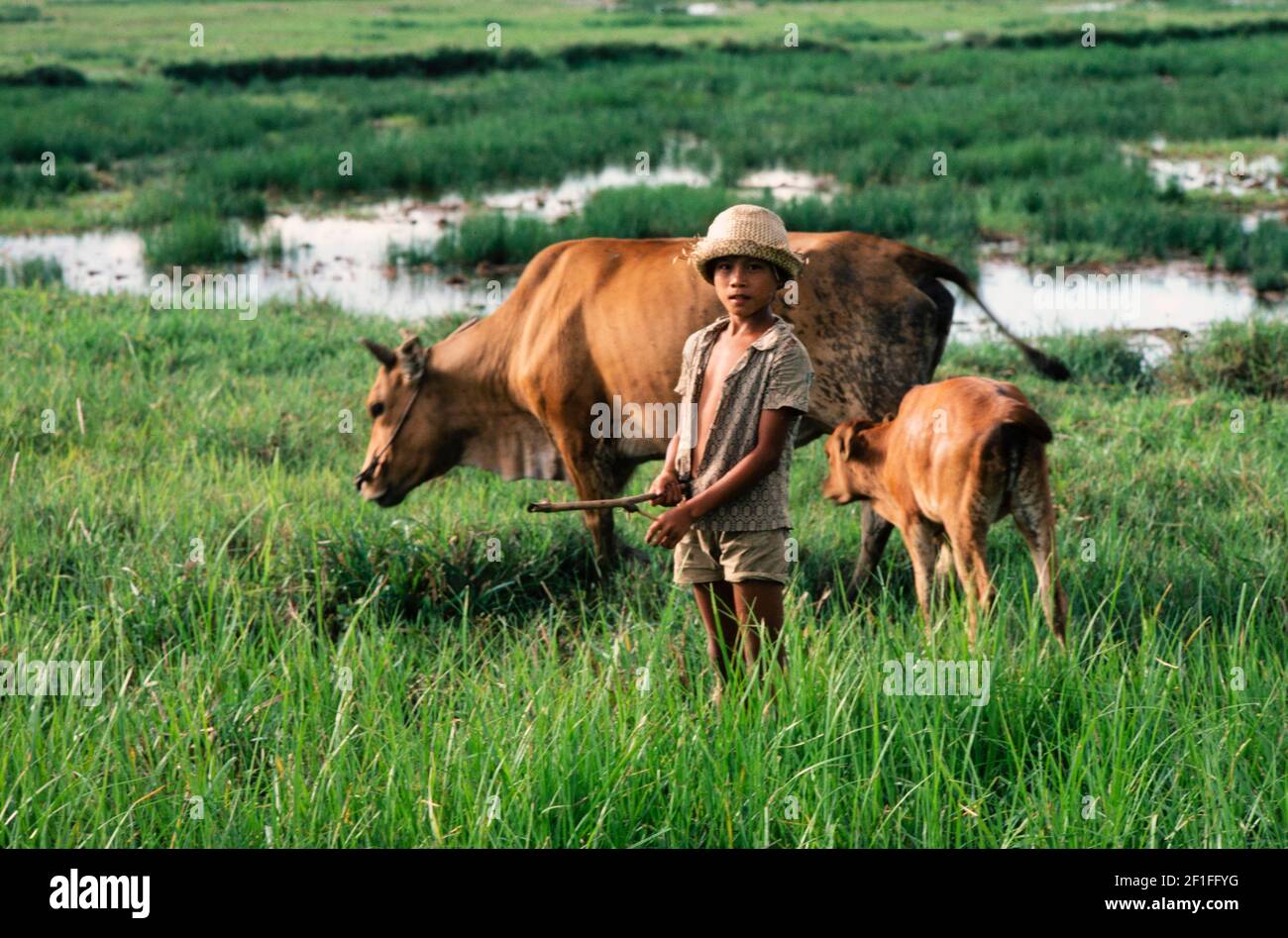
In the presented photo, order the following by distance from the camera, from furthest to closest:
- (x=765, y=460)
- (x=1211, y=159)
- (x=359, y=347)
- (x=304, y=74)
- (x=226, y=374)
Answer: (x=304, y=74)
(x=1211, y=159)
(x=359, y=347)
(x=226, y=374)
(x=765, y=460)

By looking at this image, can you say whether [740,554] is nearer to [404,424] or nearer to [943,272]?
[943,272]

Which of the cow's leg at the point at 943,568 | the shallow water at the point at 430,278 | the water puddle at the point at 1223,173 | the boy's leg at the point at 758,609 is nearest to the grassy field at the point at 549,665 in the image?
the boy's leg at the point at 758,609

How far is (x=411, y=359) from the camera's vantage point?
18.8 ft

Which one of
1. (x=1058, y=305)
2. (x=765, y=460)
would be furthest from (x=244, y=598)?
(x=1058, y=305)

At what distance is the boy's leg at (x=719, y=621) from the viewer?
12.1 feet

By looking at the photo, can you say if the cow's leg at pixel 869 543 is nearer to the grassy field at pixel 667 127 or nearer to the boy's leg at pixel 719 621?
the boy's leg at pixel 719 621

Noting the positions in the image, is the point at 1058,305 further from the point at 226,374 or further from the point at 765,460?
the point at 765,460

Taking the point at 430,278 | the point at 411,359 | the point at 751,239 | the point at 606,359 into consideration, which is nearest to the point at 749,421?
the point at 751,239

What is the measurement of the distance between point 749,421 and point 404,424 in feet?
8.39

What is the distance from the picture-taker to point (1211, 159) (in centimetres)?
1731

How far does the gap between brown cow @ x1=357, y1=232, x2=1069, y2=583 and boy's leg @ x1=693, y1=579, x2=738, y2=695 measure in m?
1.45

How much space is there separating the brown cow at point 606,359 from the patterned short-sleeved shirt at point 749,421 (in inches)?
60.4

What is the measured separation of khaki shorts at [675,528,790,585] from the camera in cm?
352
